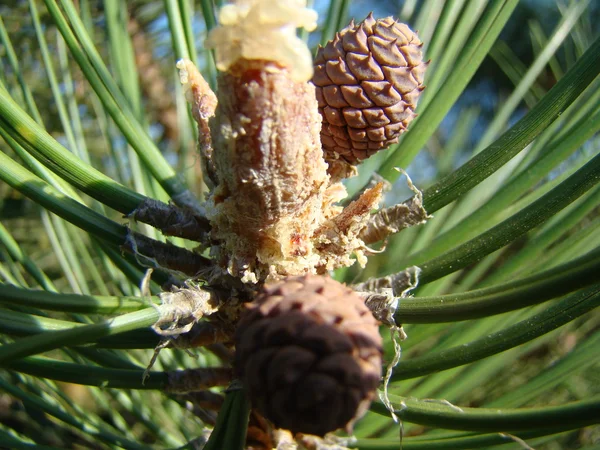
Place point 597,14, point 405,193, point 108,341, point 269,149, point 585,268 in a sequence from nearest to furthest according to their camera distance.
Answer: point 585,268
point 269,149
point 108,341
point 405,193
point 597,14

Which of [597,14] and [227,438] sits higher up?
[597,14]

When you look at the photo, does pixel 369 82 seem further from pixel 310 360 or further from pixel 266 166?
pixel 310 360

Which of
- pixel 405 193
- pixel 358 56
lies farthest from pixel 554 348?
Result: pixel 358 56

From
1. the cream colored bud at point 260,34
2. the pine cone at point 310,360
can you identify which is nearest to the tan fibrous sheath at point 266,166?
the cream colored bud at point 260,34

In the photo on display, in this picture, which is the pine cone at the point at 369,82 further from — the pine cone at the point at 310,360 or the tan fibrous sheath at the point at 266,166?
the pine cone at the point at 310,360

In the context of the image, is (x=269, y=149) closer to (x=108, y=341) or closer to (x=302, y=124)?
(x=302, y=124)
